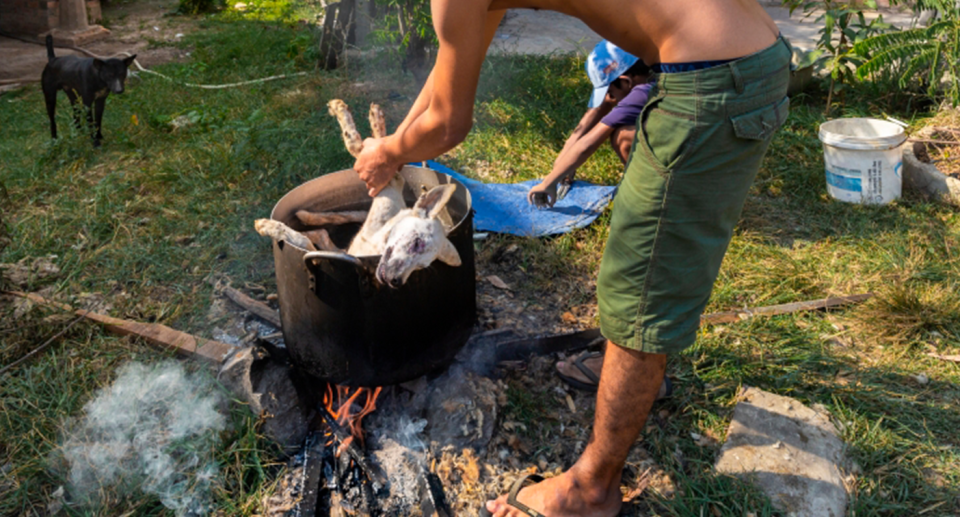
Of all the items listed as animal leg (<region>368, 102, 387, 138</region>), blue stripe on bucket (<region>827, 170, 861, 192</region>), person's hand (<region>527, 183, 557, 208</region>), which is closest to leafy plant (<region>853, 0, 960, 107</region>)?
blue stripe on bucket (<region>827, 170, 861, 192</region>)

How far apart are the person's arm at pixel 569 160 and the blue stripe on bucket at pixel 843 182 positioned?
68.9 inches

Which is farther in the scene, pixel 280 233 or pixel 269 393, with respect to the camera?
pixel 269 393

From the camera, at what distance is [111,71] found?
556 centimetres

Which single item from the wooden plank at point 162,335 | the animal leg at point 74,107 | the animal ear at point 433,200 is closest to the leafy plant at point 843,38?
the animal ear at point 433,200

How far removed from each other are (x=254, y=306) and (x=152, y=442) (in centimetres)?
96

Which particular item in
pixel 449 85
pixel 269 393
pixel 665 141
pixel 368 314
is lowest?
pixel 269 393

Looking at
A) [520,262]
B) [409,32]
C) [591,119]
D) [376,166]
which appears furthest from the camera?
[409,32]

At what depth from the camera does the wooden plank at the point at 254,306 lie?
130 inches

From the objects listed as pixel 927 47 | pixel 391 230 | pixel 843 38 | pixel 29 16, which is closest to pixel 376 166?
pixel 391 230

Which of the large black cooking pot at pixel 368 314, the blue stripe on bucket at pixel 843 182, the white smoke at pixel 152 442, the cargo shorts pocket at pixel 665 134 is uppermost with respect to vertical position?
the cargo shorts pocket at pixel 665 134

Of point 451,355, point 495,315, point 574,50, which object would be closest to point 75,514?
point 451,355

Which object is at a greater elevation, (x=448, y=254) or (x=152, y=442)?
(x=448, y=254)

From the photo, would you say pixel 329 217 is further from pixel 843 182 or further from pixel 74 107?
pixel 74 107

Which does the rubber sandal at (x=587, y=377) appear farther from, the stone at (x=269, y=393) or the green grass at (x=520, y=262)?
the stone at (x=269, y=393)
